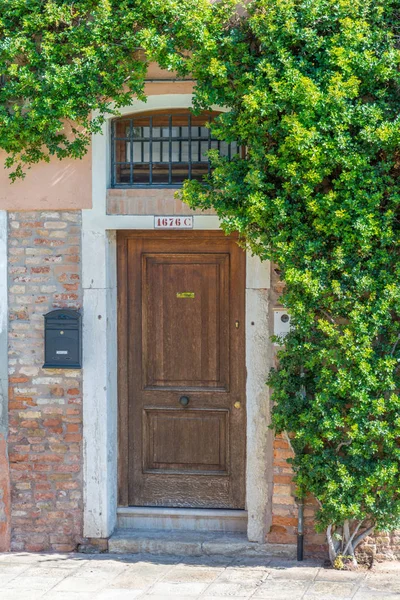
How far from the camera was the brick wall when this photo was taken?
24.3ft

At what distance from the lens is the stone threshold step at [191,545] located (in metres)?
7.22

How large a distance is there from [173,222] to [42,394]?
1.77 m

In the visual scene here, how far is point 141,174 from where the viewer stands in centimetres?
751

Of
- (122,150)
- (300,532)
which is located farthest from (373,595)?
(122,150)

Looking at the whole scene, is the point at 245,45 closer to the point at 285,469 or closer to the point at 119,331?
the point at 119,331

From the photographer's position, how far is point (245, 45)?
664 centimetres

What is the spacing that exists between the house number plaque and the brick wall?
65cm

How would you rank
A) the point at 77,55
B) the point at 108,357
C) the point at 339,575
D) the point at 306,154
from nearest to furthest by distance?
the point at 306,154, the point at 339,575, the point at 77,55, the point at 108,357

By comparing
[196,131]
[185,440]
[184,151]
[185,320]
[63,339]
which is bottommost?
[185,440]

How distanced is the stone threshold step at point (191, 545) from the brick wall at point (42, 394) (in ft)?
1.37

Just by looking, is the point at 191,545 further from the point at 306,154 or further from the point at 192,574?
the point at 306,154

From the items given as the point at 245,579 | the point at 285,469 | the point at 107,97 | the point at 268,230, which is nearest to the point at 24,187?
the point at 107,97

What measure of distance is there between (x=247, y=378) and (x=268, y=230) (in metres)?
1.28

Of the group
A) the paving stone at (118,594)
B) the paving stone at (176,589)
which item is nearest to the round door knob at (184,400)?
the paving stone at (176,589)
